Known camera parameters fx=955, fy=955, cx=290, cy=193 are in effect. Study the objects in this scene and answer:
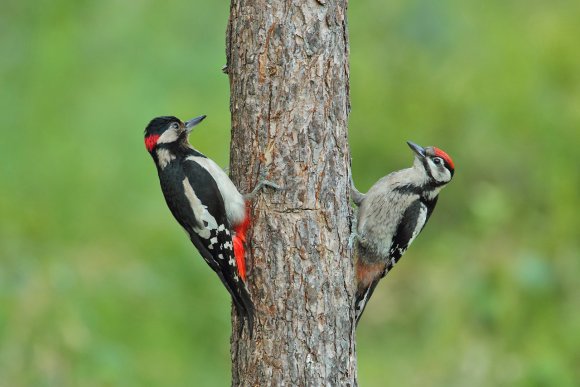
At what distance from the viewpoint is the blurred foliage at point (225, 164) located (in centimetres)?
696

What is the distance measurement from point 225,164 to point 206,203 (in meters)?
4.94

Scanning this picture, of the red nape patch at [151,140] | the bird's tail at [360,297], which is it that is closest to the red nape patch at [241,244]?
the bird's tail at [360,297]

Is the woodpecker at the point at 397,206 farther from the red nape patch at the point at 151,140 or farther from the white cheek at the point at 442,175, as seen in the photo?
the red nape patch at the point at 151,140

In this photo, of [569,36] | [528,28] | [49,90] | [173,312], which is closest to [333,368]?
[173,312]

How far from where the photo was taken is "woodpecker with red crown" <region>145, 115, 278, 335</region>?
154 inches

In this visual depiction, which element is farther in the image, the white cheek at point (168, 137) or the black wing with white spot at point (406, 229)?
the black wing with white spot at point (406, 229)

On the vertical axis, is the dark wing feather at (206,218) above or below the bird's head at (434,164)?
below

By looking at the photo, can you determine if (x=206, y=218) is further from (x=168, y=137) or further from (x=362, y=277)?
(x=362, y=277)

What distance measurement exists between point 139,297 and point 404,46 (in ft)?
14.7

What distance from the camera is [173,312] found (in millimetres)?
8125

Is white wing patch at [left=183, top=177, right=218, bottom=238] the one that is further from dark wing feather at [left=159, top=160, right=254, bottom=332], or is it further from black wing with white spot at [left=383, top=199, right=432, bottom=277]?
black wing with white spot at [left=383, top=199, right=432, bottom=277]

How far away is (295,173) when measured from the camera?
379 centimetres

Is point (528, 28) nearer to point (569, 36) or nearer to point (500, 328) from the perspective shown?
point (569, 36)

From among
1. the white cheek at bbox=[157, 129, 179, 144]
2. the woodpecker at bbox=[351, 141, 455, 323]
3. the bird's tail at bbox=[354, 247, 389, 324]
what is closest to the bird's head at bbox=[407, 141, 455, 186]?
the woodpecker at bbox=[351, 141, 455, 323]
